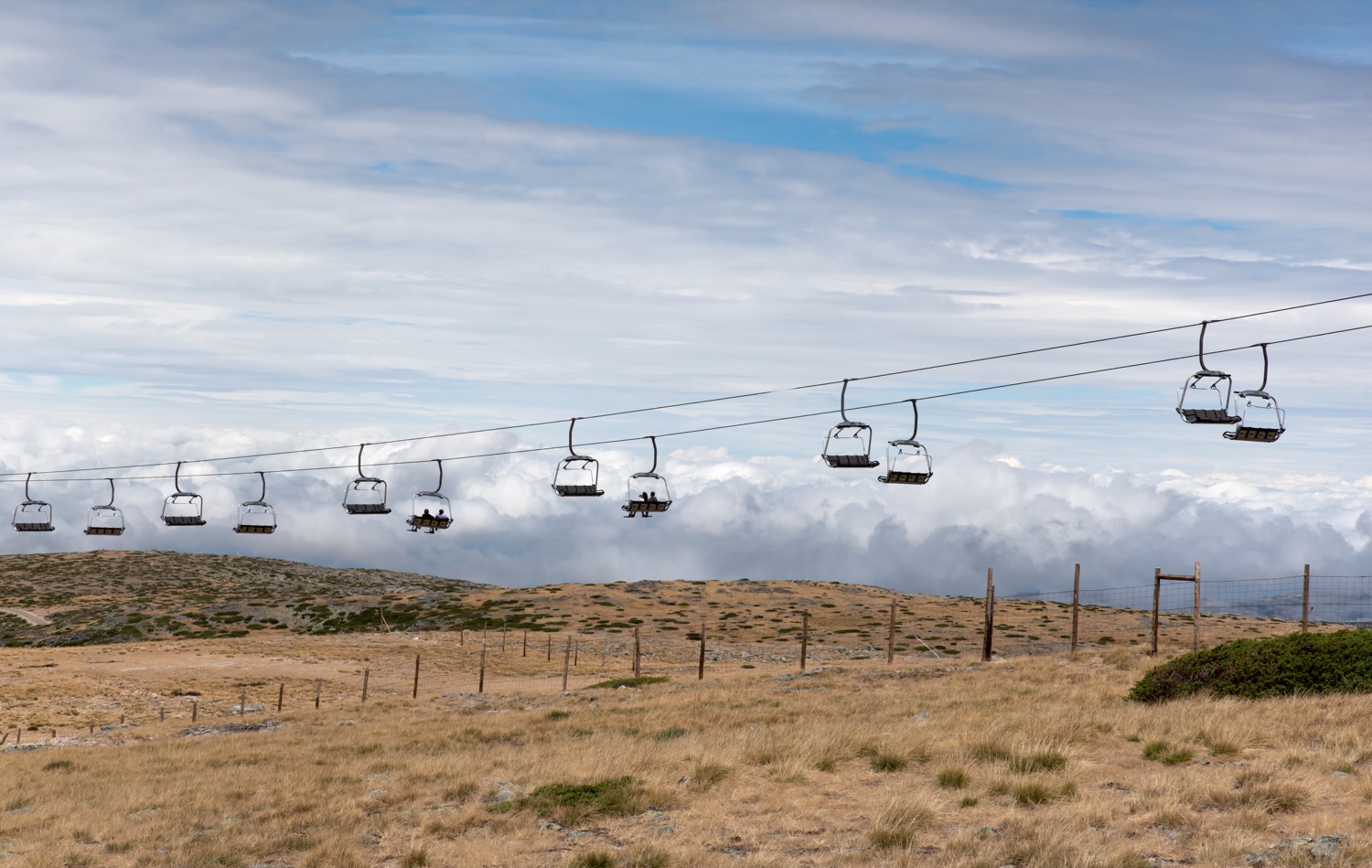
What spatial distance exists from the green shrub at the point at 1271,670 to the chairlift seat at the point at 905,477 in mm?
7027

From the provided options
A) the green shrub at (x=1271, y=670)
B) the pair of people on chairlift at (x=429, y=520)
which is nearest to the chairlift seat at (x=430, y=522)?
the pair of people on chairlift at (x=429, y=520)

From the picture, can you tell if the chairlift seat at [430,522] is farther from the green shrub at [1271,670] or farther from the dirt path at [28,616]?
the dirt path at [28,616]

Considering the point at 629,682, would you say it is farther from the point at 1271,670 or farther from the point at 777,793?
the point at 777,793

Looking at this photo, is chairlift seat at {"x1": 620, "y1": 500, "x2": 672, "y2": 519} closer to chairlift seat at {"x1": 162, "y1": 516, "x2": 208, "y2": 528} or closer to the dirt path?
chairlift seat at {"x1": 162, "y1": 516, "x2": 208, "y2": 528}

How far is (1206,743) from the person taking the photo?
58.9ft

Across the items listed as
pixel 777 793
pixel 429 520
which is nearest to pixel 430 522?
pixel 429 520

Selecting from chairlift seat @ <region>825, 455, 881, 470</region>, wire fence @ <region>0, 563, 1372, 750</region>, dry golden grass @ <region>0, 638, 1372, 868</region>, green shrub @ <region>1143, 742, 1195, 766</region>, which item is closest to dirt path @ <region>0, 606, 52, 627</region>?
wire fence @ <region>0, 563, 1372, 750</region>

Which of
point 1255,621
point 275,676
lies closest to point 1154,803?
point 275,676

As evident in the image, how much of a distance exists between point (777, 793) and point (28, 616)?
10641 centimetres

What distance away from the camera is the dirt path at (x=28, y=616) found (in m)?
97.4

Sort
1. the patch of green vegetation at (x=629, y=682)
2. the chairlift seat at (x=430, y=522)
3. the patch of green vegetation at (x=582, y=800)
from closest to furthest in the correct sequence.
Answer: the patch of green vegetation at (x=582, y=800)
the chairlift seat at (x=430, y=522)
the patch of green vegetation at (x=629, y=682)

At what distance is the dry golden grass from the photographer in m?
13.6

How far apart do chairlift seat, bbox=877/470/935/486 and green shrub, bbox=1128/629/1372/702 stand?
277 inches

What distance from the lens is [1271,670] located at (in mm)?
22547
